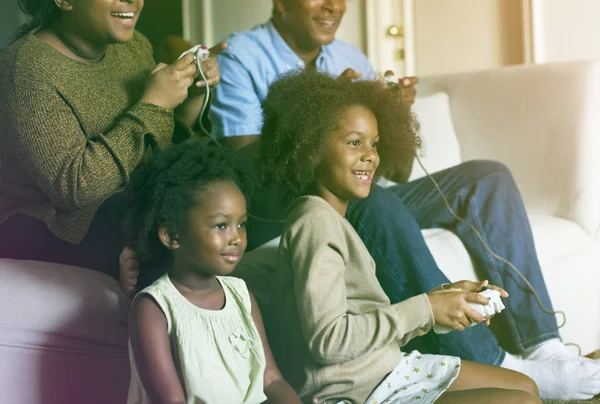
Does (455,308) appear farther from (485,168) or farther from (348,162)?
(485,168)

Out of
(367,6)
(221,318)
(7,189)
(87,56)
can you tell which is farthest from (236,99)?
(367,6)

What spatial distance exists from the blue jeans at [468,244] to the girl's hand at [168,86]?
0.26 m

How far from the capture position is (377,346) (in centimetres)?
83

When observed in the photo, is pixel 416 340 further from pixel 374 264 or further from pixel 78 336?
pixel 78 336

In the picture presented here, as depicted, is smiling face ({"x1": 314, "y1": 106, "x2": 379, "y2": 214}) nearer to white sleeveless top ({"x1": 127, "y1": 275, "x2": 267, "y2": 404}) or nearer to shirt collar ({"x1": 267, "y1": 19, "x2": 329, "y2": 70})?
white sleeveless top ({"x1": 127, "y1": 275, "x2": 267, "y2": 404})

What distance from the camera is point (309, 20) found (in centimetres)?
137

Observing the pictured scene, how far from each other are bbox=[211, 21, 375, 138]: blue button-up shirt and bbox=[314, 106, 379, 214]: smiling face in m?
0.32

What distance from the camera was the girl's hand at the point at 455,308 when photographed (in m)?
0.85

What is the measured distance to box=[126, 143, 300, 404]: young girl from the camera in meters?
0.76

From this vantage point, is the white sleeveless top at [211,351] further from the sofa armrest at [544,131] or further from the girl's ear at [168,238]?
the sofa armrest at [544,131]

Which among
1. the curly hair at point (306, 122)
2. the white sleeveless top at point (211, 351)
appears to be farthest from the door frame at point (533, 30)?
the white sleeveless top at point (211, 351)

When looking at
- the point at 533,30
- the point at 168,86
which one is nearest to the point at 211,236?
the point at 168,86

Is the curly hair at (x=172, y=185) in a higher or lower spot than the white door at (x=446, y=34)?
lower

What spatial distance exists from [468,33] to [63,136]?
1.24 metres
